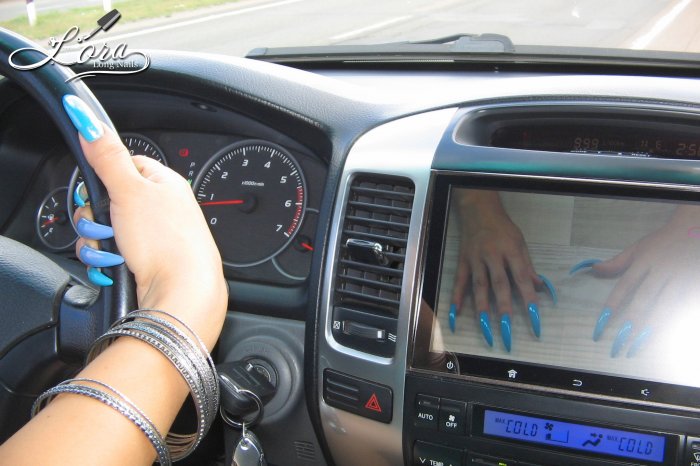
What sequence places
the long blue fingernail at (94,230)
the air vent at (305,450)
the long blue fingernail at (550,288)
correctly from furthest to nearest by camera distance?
the air vent at (305,450)
the long blue fingernail at (550,288)
the long blue fingernail at (94,230)

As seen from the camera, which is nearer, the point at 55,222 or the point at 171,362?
the point at 171,362

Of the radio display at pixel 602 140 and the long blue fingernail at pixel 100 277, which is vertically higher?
the radio display at pixel 602 140

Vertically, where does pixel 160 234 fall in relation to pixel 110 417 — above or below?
above

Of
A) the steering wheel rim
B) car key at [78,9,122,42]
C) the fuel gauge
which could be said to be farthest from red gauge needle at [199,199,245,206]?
the steering wheel rim

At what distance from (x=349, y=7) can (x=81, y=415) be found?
4.42 metres

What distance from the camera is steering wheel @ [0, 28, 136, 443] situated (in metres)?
1.70

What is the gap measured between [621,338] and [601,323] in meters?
0.05

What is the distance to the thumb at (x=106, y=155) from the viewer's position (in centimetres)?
146

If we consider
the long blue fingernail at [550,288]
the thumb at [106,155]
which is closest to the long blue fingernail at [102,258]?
the thumb at [106,155]

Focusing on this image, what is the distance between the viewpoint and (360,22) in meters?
4.76

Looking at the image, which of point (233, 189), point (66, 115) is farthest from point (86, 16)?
point (66, 115)

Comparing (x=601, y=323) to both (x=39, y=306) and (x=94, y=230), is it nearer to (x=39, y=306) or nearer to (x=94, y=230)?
(x=94, y=230)

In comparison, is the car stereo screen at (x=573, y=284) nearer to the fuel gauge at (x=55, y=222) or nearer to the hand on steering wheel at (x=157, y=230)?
the hand on steering wheel at (x=157, y=230)

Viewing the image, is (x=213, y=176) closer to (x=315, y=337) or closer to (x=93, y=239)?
(x=315, y=337)
